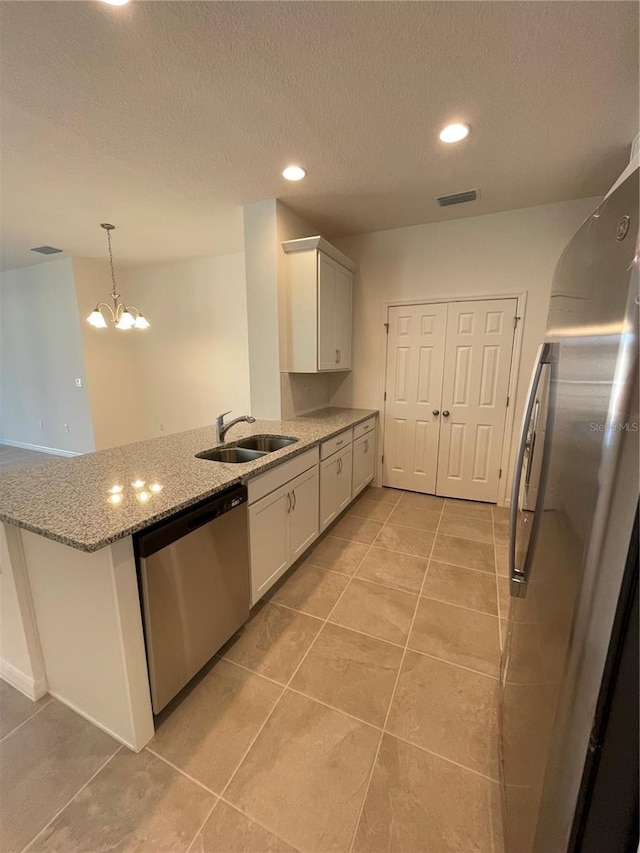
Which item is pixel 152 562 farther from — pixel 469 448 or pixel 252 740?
pixel 469 448

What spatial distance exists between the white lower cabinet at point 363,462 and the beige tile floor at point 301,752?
140 cm

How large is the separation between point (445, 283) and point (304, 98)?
215 centimetres

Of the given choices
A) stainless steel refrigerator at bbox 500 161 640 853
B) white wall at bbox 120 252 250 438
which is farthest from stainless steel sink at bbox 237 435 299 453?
white wall at bbox 120 252 250 438

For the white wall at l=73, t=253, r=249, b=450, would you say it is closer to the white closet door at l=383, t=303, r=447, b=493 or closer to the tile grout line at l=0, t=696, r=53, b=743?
the white closet door at l=383, t=303, r=447, b=493

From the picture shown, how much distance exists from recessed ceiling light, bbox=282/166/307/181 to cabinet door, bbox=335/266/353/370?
3.00 feet

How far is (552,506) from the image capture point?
0.84m

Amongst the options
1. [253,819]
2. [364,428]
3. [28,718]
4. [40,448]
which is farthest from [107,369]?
[253,819]

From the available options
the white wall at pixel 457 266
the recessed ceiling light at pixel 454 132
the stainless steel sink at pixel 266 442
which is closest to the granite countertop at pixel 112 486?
the stainless steel sink at pixel 266 442

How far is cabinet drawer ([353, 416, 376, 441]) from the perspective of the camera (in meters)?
3.31

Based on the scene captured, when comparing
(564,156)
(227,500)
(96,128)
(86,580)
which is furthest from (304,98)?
(86,580)

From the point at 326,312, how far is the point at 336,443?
1223mm

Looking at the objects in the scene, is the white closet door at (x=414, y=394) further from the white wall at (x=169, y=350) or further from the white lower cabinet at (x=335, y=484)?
the white wall at (x=169, y=350)

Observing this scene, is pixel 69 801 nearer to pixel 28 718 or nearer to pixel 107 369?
pixel 28 718

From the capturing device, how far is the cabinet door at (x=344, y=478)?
2.99 m
